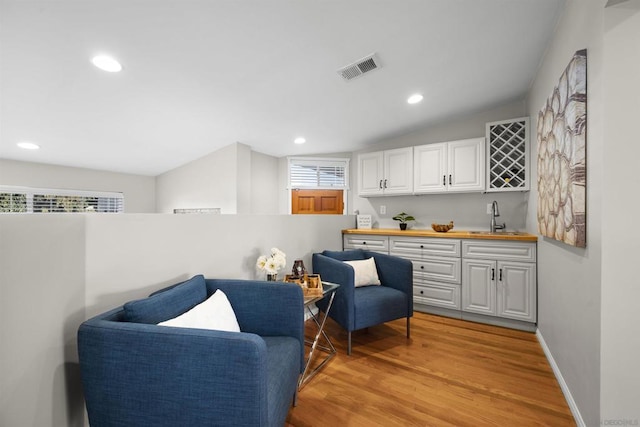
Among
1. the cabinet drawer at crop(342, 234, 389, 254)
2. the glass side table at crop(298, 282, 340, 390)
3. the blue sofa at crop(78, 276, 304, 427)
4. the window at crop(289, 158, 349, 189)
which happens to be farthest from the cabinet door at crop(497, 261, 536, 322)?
the blue sofa at crop(78, 276, 304, 427)

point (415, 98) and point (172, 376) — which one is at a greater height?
point (415, 98)

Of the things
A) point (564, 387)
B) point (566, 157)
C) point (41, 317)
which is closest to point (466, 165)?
point (566, 157)

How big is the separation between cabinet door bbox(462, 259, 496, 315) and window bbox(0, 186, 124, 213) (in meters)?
4.62

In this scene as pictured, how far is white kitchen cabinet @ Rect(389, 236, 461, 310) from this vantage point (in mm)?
2926

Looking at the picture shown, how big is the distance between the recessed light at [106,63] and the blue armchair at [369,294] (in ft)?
7.33

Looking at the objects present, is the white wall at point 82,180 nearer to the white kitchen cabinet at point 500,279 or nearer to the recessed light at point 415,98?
the recessed light at point 415,98

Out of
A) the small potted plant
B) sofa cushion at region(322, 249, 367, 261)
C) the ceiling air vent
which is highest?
the ceiling air vent

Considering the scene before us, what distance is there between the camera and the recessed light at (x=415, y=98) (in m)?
2.78

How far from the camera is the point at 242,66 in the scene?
2.07 meters

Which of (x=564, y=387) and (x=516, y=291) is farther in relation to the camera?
(x=516, y=291)

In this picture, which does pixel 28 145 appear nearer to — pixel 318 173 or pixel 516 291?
pixel 318 173

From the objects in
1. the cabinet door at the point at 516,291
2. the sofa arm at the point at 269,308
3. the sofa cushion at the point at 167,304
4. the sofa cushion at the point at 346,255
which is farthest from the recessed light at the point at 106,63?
the cabinet door at the point at 516,291

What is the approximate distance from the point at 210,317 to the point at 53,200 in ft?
13.4

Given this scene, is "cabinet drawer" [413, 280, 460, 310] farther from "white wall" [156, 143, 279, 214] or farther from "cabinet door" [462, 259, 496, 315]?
"white wall" [156, 143, 279, 214]
